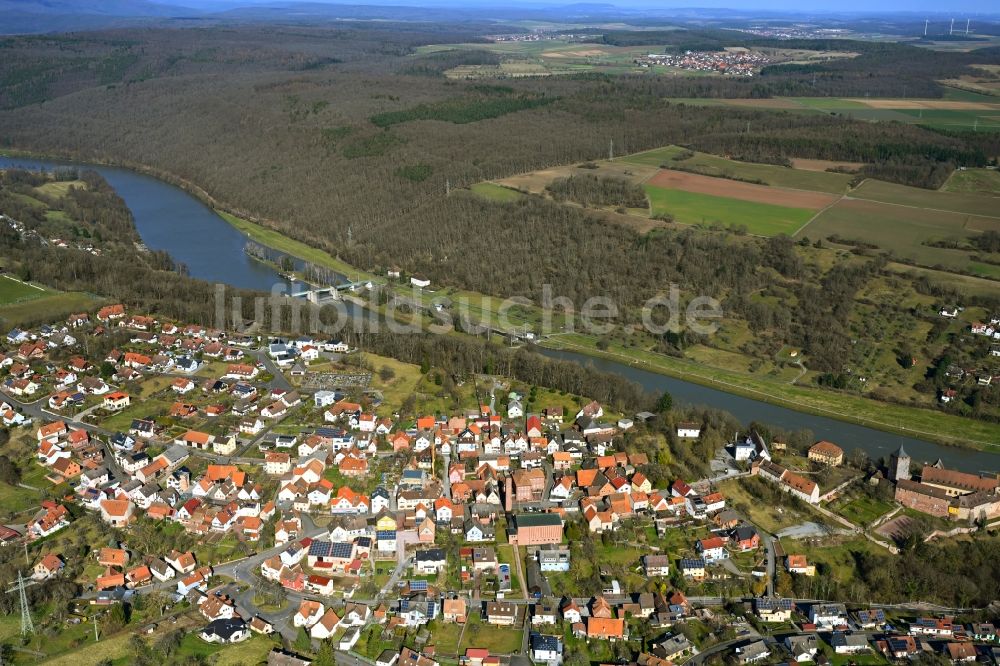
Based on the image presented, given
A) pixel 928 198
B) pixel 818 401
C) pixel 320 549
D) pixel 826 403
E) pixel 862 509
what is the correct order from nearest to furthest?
pixel 320 549, pixel 862 509, pixel 826 403, pixel 818 401, pixel 928 198

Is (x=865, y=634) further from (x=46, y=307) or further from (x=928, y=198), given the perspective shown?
(x=928, y=198)

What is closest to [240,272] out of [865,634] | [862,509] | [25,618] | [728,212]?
[728,212]

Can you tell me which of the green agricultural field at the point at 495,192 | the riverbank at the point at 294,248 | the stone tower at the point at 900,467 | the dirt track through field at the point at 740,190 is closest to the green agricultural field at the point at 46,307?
the riverbank at the point at 294,248

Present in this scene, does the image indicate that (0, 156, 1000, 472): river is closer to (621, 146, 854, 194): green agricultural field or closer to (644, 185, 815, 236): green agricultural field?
(644, 185, 815, 236): green agricultural field

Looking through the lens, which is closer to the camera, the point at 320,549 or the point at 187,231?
the point at 320,549

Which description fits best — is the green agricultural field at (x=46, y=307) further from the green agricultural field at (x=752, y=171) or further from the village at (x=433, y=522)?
the green agricultural field at (x=752, y=171)
